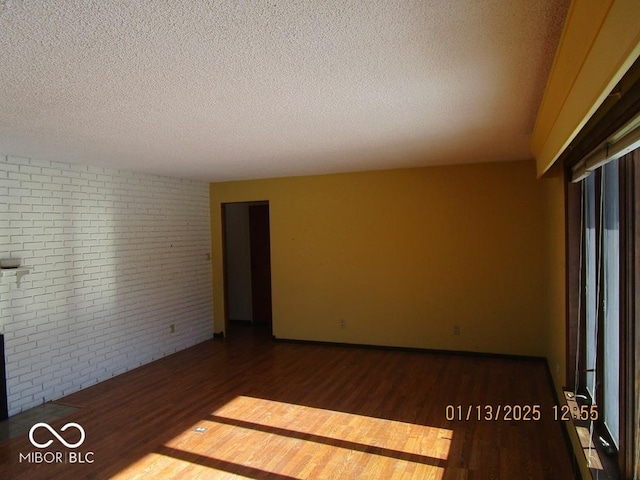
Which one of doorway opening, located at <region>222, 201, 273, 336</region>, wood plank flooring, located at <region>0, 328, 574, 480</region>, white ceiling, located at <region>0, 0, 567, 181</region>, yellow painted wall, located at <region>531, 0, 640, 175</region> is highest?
white ceiling, located at <region>0, 0, 567, 181</region>

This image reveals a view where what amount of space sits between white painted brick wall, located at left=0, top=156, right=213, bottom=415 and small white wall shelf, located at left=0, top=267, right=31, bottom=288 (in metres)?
0.04

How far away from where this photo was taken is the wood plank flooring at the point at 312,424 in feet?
9.28

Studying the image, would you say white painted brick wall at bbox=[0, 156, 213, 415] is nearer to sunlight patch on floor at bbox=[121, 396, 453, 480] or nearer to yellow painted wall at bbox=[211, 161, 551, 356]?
yellow painted wall at bbox=[211, 161, 551, 356]

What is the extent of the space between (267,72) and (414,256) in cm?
385

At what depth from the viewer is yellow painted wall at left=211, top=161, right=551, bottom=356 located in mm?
4957

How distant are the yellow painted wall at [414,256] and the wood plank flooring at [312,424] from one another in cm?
45

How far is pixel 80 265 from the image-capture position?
4.43 meters

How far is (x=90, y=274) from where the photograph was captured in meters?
4.54

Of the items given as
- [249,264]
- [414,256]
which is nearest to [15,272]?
[249,264]

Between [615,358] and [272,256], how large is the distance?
185 inches

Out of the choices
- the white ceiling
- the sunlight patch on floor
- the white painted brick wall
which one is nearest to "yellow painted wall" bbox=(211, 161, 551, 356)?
the white painted brick wall

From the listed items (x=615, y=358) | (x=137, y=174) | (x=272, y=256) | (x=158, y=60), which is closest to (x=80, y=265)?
(x=137, y=174)

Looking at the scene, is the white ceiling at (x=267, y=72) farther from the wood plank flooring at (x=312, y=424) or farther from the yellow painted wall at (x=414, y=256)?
the wood plank flooring at (x=312, y=424)
